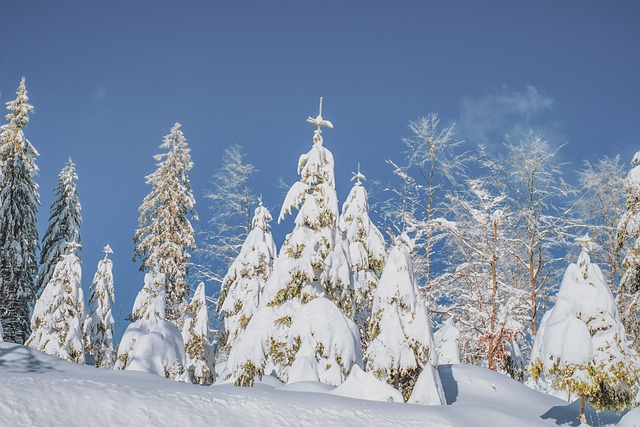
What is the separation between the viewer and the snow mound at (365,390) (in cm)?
758

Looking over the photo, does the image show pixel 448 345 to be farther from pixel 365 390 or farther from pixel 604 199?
pixel 604 199

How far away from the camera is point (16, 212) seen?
80.0 feet

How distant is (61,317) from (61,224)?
1203 cm

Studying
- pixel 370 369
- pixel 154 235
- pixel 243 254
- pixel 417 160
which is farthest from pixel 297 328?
pixel 154 235

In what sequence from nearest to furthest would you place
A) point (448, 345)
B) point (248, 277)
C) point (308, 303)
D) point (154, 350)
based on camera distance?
point (308, 303), point (154, 350), point (448, 345), point (248, 277)

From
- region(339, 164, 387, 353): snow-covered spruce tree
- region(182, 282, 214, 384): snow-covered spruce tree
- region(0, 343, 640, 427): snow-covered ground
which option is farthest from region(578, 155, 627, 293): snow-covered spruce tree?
region(182, 282, 214, 384): snow-covered spruce tree

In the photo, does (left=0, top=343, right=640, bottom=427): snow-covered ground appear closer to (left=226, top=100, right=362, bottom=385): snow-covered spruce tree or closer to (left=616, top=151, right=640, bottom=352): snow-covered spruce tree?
(left=226, top=100, right=362, bottom=385): snow-covered spruce tree

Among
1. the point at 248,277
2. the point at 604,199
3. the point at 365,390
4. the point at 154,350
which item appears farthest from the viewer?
the point at 604,199

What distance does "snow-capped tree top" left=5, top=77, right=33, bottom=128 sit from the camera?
24.6 metres

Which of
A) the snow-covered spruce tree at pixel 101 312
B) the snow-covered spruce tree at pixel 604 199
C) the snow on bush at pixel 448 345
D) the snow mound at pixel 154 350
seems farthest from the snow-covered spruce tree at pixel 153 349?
the snow-covered spruce tree at pixel 604 199

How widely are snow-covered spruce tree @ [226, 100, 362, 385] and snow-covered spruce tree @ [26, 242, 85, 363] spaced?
9.82 meters

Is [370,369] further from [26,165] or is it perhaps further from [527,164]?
[26,165]

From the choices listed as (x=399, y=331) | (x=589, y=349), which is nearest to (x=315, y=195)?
(x=399, y=331)

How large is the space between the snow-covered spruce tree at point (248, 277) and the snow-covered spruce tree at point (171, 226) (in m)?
6.97
